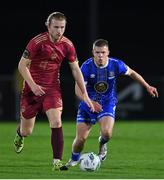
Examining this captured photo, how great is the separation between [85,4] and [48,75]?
23.1 meters

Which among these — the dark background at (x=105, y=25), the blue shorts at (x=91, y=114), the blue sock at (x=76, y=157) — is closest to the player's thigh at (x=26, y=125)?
the blue shorts at (x=91, y=114)

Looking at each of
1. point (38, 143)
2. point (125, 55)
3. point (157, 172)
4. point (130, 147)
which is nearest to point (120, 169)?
point (157, 172)

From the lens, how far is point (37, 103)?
13.6 m

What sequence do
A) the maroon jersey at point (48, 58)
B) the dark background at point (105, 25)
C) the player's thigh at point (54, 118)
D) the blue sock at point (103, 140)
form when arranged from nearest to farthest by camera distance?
1. the player's thigh at point (54, 118)
2. the maroon jersey at point (48, 58)
3. the blue sock at point (103, 140)
4. the dark background at point (105, 25)

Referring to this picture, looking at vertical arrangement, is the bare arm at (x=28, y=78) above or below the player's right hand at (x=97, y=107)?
above

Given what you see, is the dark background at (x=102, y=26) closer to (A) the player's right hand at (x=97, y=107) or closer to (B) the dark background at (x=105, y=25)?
(B) the dark background at (x=105, y=25)

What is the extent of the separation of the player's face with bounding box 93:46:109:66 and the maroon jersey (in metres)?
0.58

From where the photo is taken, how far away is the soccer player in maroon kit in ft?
41.7

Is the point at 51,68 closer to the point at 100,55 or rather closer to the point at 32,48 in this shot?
the point at 32,48

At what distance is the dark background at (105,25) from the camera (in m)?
35.1

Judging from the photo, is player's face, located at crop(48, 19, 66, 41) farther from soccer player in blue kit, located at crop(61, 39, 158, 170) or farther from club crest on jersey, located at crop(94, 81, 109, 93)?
club crest on jersey, located at crop(94, 81, 109, 93)

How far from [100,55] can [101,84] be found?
45 cm

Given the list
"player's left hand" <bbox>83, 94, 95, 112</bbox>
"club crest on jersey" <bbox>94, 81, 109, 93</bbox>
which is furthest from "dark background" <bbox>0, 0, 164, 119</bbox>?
"player's left hand" <bbox>83, 94, 95, 112</bbox>

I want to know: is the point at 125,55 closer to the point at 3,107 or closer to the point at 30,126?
the point at 3,107
